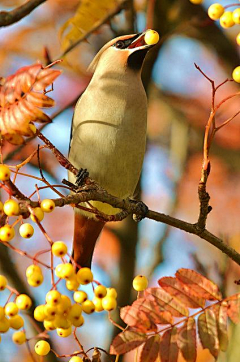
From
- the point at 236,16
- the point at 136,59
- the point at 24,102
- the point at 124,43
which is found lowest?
the point at 24,102

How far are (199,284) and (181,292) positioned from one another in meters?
0.08

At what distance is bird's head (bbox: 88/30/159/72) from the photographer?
4164 millimetres

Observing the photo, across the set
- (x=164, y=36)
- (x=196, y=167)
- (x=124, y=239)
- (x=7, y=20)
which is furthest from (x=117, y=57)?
(x=196, y=167)

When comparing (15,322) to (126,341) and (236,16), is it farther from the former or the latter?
(236,16)

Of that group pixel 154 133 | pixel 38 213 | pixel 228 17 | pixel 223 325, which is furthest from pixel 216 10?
pixel 154 133

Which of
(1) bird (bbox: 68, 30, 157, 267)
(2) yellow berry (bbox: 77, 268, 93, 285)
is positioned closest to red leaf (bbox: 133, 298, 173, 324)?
(2) yellow berry (bbox: 77, 268, 93, 285)

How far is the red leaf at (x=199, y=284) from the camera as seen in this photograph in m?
2.55

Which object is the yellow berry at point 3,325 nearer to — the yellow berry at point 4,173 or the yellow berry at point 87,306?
the yellow berry at point 87,306

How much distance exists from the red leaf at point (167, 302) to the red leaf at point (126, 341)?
16 centimetres

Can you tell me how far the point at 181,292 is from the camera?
257 cm

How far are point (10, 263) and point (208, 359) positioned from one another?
5.94ft

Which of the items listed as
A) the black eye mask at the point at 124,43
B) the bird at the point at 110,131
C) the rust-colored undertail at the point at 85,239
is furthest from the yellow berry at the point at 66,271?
the black eye mask at the point at 124,43

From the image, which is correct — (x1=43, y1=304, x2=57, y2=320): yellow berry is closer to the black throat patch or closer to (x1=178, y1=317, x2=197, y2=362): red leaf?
(x1=178, y1=317, x2=197, y2=362): red leaf

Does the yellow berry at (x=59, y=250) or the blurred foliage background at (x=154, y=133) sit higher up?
the blurred foliage background at (x=154, y=133)
